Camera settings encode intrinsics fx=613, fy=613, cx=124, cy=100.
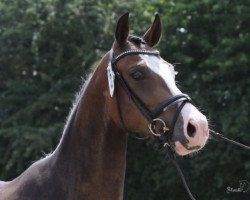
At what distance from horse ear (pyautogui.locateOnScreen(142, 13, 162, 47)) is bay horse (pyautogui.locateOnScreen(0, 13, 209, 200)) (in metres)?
0.17

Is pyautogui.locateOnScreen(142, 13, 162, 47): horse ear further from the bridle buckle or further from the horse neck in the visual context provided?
the bridle buckle

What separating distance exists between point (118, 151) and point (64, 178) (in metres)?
0.36

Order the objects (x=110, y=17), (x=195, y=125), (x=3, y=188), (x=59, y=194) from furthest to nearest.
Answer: (x=110, y=17) → (x=3, y=188) → (x=59, y=194) → (x=195, y=125)

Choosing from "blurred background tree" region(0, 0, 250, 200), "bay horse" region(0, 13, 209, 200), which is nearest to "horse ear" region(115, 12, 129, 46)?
"bay horse" region(0, 13, 209, 200)

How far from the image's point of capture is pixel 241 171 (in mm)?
12211

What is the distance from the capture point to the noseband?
11.4 ft

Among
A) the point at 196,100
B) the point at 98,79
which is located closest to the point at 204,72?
the point at 196,100

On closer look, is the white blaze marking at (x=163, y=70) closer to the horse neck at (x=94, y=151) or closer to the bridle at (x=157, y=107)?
the bridle at (x=157, y=107)

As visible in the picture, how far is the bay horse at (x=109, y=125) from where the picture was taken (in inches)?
141

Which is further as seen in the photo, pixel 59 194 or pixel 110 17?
pixel 110 17

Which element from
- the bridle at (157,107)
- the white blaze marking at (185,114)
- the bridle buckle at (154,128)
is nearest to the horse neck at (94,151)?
the bridle at (157,107)

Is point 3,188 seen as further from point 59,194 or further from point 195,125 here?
point 195,125

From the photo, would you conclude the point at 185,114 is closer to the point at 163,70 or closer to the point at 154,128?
the point at 154,128

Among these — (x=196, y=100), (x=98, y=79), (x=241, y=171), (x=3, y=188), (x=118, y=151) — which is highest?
(x=98, y=79)
